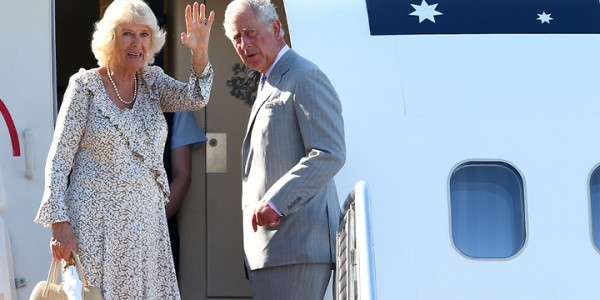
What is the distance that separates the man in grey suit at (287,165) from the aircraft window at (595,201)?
47.0 inches

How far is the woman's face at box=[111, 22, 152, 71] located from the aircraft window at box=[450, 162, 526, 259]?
4.91ft

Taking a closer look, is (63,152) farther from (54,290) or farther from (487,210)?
(487,210)

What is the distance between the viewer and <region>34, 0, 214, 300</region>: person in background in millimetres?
4824

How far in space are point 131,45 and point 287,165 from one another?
0.83 metres

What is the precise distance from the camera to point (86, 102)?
488 centimetres

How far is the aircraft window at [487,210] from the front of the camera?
523cm

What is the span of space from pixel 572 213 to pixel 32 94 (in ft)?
8.87

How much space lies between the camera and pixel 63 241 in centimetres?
469

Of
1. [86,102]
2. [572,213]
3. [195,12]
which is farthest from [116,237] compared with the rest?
[572,213]

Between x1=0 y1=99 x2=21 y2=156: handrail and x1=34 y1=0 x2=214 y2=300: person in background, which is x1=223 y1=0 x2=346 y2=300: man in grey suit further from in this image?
x1=0 y1=99 x2=21 y2=156: handrail

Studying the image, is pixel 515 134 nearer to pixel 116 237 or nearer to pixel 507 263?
pixel 507 263

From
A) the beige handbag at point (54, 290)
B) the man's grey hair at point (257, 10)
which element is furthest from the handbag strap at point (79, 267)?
the man's grey hair at point (257, 10)

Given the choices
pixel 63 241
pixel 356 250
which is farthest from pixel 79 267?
pixel 356 250

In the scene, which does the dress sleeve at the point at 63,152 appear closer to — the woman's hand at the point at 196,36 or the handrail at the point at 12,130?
the woman's hand at the point at 196,36
